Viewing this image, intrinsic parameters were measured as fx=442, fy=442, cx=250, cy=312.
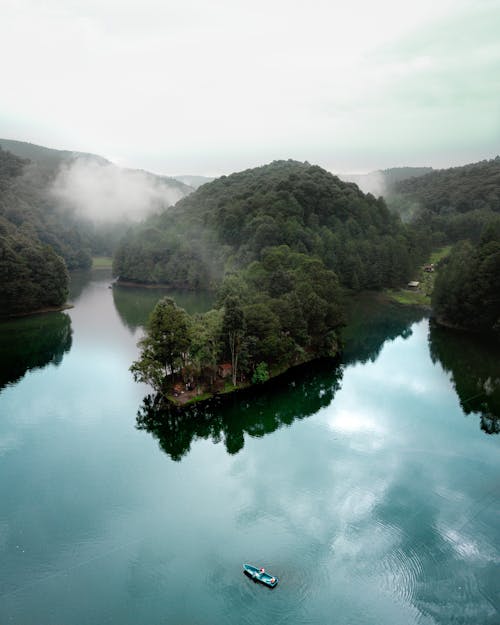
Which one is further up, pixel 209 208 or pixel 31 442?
pixel 209 208

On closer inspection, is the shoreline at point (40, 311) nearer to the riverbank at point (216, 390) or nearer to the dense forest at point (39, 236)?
the dense forest at point (39, 236)

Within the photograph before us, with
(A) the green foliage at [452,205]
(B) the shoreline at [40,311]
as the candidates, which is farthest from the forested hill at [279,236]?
(B) the shoreline at [40,311]

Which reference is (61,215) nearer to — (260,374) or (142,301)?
(142,301)

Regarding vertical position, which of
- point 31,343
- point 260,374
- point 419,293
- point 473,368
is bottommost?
point 31,343

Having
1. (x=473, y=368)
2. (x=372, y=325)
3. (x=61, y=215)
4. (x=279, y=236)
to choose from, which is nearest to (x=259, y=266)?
(x=372, y=325)

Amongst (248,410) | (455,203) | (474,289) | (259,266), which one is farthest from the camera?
(455,203)

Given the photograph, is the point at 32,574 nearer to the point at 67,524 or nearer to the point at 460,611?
the point at 67,524

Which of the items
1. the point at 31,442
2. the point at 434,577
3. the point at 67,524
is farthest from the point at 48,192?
the point at 434,577

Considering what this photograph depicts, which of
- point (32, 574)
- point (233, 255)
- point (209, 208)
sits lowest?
point (32, 574)
